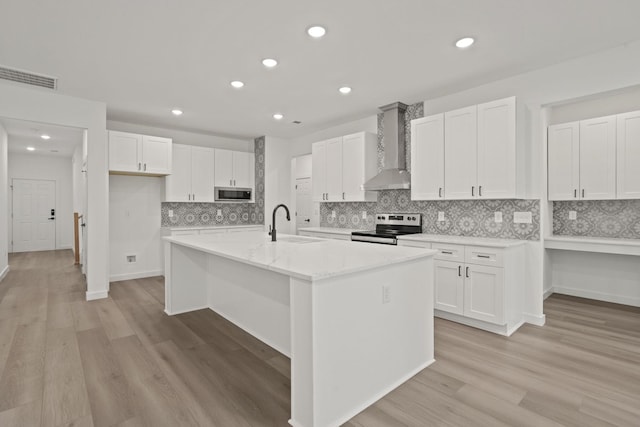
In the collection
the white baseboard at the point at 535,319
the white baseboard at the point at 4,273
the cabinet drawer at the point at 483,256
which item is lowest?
the white baseboard at the point at 535,319

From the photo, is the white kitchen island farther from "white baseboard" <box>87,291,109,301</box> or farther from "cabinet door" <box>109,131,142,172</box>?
"cabinet door" <box>109,131,142,172</box>

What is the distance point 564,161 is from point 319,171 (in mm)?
3312

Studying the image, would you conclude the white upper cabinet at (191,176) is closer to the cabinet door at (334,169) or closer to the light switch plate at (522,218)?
the cabinet door at (334,169)

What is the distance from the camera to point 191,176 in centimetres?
575

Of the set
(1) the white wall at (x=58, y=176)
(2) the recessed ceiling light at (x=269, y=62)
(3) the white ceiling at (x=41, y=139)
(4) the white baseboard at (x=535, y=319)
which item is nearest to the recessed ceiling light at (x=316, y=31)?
(2) the recessed ceiling light at (x=269, y=62)

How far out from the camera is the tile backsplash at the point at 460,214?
3507 mm

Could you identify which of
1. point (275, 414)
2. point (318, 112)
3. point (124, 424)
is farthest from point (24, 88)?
point (275, 414)

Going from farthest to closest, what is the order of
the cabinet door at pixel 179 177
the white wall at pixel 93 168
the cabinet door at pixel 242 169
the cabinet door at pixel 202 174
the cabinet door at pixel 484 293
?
the cabinet door at pixel 242 169 < the cabinet door at pixel 202 174 < the cabinet door at pixel 179 177 < the white wall at pixel 93 168 < the cabinet door at pixel 484 293

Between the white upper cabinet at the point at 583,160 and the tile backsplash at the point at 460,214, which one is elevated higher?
the white upper cabinet at the point at 583,160

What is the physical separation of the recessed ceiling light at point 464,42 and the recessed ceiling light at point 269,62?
Answer: 1.61 meters

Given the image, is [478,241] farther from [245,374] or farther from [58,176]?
[58,176]

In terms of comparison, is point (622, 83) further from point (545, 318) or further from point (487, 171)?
point (545, 318)

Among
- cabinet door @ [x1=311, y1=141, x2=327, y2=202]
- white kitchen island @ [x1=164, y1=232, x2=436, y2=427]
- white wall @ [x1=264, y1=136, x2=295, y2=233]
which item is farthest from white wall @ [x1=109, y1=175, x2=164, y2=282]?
white kitchen island @ [x1=164, y1=232, x2=436, y2=427]

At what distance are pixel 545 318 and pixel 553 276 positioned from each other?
1.35 m
